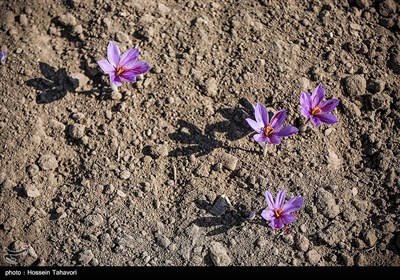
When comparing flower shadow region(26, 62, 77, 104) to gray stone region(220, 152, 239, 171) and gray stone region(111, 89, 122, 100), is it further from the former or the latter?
gray stone region(220, 152, 239, 171)

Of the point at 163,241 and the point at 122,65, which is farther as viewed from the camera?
the point at 122,65

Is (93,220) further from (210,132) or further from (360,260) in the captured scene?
(360,260)

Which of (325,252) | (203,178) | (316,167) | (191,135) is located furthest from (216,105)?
(325,252)

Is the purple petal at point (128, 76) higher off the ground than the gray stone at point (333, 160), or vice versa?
the purple petal at point (128, 76)

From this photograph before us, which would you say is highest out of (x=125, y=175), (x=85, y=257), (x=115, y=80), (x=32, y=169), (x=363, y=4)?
(x=363, y=4)

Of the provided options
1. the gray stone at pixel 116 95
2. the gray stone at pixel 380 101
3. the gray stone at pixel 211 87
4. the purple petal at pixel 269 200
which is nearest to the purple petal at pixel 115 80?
the gray stone at pixel 116 95

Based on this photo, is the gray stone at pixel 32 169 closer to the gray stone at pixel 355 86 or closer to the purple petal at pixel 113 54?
the purple petal at pixel 113 54

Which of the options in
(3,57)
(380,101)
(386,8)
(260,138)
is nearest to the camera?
(260,138)

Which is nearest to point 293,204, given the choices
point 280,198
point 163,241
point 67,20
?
point 280,198
